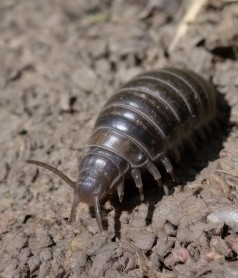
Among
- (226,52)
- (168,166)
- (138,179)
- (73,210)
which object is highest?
(226,52)

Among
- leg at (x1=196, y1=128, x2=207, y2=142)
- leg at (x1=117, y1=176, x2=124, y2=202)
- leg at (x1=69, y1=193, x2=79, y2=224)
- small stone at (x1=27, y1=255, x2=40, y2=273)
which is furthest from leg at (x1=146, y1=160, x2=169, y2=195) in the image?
small stone at (x1=27, y1=255, x2=40, y2=273)

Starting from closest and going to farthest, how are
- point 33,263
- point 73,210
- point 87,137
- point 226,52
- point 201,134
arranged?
point 33,263 → point 73,210 → point 201,134 → point 87,137 → point 226,52

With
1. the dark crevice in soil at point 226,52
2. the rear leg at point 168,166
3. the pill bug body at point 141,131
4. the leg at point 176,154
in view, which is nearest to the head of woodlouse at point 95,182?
the pill bug body at point 141,131

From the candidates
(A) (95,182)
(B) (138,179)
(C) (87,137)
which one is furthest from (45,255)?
(C) (87,137)

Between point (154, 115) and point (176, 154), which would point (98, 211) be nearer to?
point (176, 154)

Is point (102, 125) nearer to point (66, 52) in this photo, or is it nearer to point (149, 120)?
point (149, 120)

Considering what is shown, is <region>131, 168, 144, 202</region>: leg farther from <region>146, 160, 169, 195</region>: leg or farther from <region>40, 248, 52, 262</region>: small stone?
<region>40, 248, 52, 262</region>: small stone

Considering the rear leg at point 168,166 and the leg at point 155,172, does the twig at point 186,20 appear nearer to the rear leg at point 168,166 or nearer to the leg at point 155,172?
the rear leg at point 168,166
